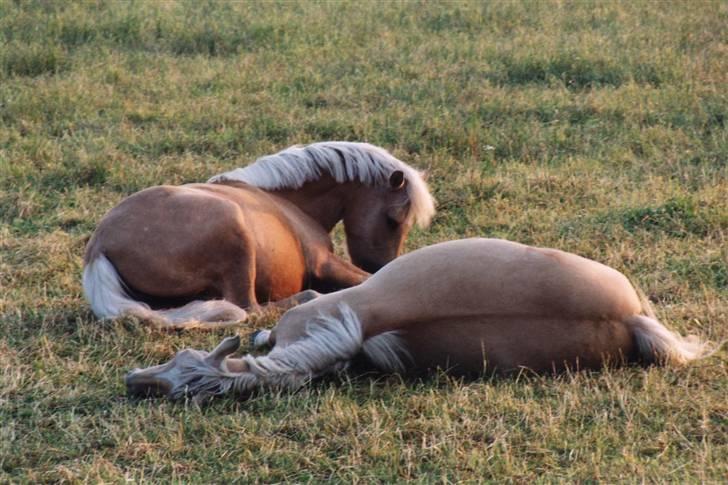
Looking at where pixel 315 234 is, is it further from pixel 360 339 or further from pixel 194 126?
pixel 194 126

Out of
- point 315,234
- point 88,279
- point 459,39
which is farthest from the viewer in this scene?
point 459,39

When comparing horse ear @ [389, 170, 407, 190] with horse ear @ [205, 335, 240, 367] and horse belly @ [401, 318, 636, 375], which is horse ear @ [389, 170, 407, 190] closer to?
horse belly @ [401, 318, 636, 375]

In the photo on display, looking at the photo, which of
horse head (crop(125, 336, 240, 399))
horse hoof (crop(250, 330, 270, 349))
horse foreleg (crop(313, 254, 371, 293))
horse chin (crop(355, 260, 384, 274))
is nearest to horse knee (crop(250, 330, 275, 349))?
horse hoof (crop(250, 330, 270, 349))

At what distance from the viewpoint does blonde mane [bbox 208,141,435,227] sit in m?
6.16

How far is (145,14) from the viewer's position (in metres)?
11.5

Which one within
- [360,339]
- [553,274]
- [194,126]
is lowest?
[194,126]

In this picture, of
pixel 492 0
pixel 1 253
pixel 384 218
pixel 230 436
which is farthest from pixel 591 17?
pixel 230 436

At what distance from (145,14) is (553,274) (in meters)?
8.19

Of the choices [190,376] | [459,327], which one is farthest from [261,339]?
[459,327]

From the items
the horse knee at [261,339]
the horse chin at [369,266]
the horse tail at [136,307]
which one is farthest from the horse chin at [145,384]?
the horse chin at [369,266]

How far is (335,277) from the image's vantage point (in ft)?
20.0

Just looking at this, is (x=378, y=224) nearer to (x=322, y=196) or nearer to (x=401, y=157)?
(x=322, y=196)

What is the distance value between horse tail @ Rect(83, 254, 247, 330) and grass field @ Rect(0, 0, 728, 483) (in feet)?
0.28

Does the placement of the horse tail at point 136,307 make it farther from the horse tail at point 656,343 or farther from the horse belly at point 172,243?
the horse tail at point 656,343
